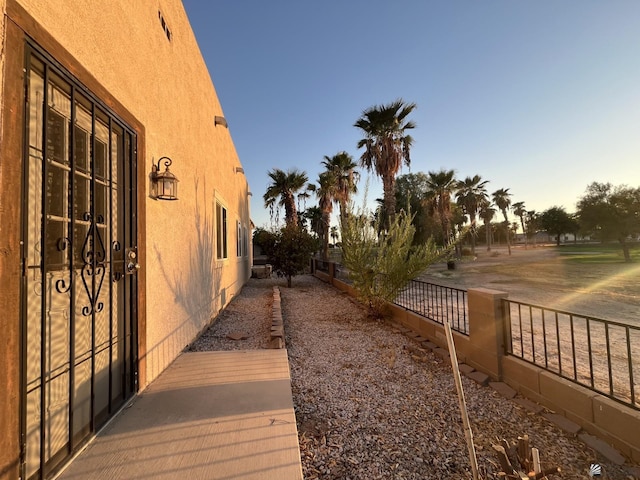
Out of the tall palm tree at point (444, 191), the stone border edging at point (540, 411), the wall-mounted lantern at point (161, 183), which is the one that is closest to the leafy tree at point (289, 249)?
the stone border edging at point (540, 411)

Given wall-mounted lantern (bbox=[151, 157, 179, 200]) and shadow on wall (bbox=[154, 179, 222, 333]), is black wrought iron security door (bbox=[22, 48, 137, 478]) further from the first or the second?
shadow on wall (bbox=[154, 179, 222, 333])

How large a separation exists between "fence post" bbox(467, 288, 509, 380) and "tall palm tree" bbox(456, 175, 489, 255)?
2892 centimetres

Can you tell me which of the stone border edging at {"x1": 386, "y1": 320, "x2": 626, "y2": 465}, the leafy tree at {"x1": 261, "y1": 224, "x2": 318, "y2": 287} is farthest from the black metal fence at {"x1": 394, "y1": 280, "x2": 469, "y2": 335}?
the leafy tree at {"x1": 261, "y1": 224, "x2": 318, "y2": 287}

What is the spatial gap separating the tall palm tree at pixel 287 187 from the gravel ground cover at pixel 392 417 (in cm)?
1524

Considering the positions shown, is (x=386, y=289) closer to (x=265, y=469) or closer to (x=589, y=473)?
(x=589, y=473)

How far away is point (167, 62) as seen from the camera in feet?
12.6

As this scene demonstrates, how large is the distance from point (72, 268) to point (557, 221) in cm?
5062

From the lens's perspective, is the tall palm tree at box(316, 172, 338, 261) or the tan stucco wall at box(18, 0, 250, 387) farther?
the tall palm tree at box(316, 172, 338, 261)

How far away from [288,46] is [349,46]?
6.20 ft

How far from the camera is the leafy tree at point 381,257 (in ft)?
20.1

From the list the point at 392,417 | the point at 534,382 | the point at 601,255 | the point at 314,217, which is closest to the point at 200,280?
the point at 392,417

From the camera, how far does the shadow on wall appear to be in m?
4.11

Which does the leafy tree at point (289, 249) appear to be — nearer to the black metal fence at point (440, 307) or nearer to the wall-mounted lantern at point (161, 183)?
the black metal fence at point (440, 307)

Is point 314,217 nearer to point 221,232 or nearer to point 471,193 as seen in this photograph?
point 471,193
